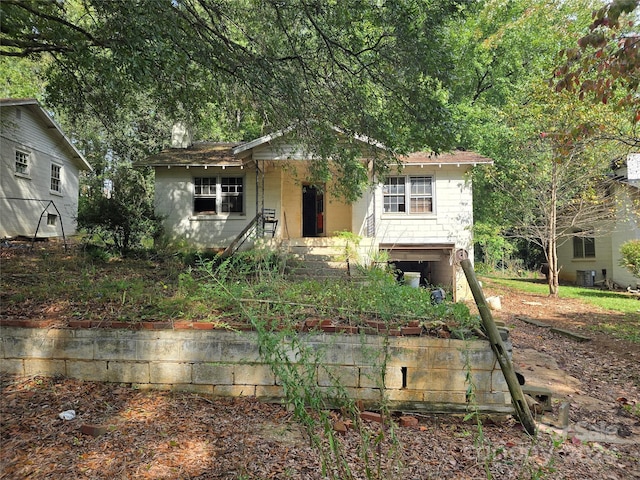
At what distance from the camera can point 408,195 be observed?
13992 mm

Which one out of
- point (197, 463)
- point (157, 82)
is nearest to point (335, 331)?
point (197, 463)

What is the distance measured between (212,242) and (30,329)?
31.8 ft

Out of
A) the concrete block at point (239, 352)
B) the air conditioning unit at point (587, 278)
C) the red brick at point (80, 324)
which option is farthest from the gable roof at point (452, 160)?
the red brick at point (80, 324)

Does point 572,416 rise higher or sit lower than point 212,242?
lower

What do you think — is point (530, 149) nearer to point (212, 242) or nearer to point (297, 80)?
point (297, 80)

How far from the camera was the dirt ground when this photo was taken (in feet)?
9.33

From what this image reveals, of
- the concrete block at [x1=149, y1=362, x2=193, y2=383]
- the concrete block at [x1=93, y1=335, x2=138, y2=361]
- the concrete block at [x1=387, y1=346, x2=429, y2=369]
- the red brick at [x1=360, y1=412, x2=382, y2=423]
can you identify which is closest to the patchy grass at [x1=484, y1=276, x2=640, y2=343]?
the concrete block at [x1=387, y1=346, x2=429, y2=369]

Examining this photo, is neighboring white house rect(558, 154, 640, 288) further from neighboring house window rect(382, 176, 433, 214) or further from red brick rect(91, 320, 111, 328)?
red brick rect(91, 320, 111, 328)

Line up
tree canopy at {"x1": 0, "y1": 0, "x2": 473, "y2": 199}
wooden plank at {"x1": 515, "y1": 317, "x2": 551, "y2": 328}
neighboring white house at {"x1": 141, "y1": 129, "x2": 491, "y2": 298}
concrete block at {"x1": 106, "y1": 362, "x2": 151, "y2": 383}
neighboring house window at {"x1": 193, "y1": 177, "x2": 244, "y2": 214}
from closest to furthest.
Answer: concrete block at {"x1": 106, "y1": 362, "x2": 151, "y2": 383}, tree canopy at {"x1": 0, "y1": 0, "x2": 473, "y2": 199}, wooden plank at {"x1": 515, "y1": 317, "x2": 551, "y2": 328}, neighboring white house at {"x1": 141, "y1": 129, "x2": 491, "y2": 298}, neighboring house window at {"x1": 193, "y1": 177, "x2": 244, "y2": 214}

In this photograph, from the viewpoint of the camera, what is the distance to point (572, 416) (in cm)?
447

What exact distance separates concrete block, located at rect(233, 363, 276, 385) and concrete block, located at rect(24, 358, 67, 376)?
1.80m

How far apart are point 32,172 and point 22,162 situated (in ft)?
1.90

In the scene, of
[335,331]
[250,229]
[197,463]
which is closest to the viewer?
[197,463]

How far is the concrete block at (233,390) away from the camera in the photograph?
4.03 m
